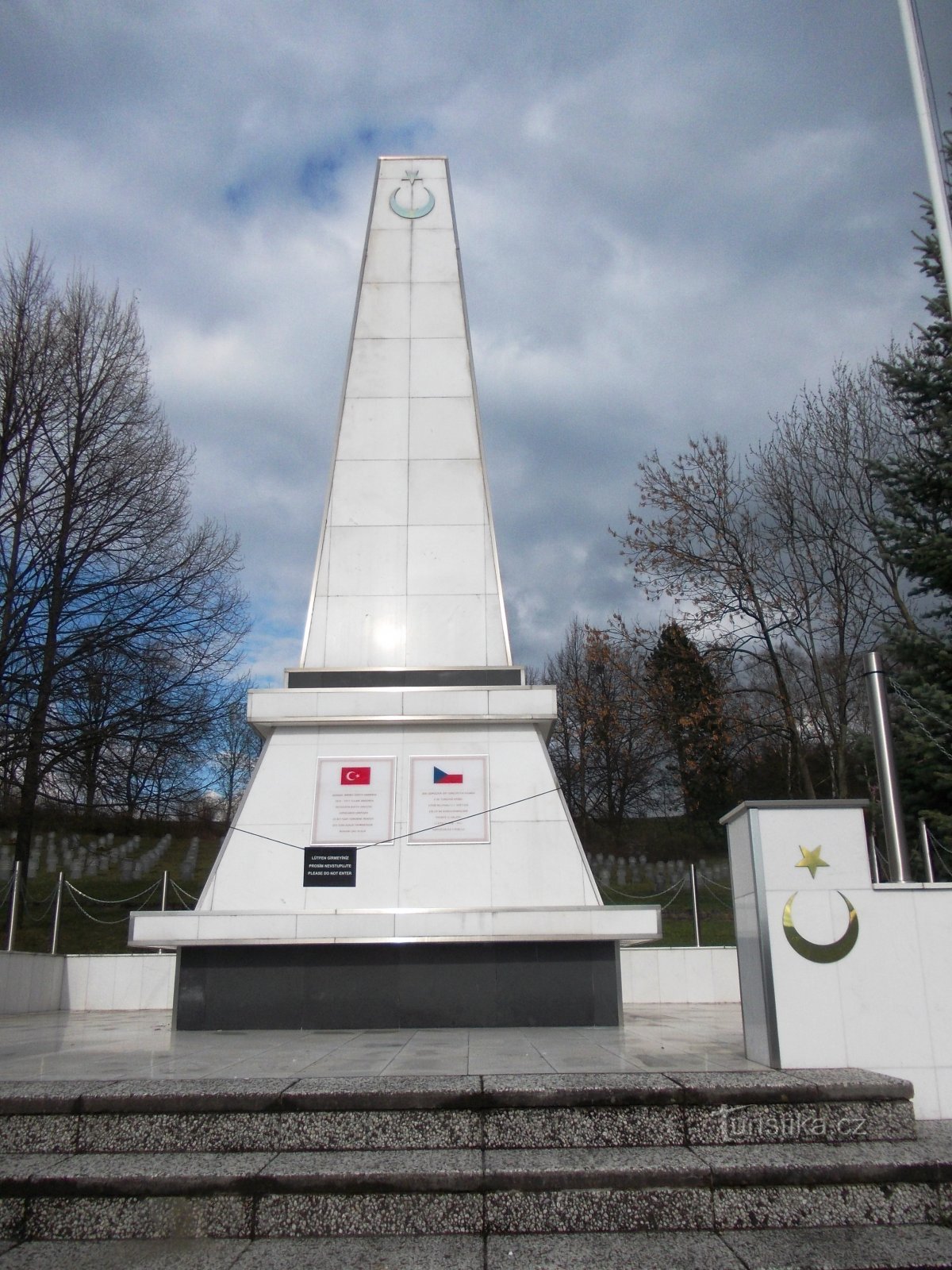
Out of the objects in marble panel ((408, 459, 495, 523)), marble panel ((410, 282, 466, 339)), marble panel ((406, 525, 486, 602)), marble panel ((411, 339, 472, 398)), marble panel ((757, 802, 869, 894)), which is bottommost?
marble panel ((757, 802, 869, 894))

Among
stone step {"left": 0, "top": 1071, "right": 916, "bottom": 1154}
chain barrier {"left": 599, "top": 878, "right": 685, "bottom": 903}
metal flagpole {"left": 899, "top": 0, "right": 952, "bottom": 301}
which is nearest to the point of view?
stone step {"left": 0, "top": 1071, "right": 916, "bottom": 1154}

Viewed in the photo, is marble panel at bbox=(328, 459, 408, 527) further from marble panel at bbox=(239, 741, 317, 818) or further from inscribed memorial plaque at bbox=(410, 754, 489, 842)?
inscribed memorial plaque at bbox=(410, 754, 489, 842)

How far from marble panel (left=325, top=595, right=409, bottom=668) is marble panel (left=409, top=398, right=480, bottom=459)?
178 cm

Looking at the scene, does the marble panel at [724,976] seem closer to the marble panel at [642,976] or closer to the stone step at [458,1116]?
the marble panel at [642,976]

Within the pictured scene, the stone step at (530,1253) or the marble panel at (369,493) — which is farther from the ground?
the marble panel at (369,493)

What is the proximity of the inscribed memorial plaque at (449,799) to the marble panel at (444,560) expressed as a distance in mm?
1846

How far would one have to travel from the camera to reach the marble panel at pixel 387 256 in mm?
10938

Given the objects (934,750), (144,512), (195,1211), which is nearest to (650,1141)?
(195,1211)

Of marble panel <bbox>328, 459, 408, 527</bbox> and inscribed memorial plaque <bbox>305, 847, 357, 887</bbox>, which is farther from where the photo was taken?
marble panel <bbox>328, 459, 408, 527</bbox>

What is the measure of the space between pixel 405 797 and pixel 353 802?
1.60ft

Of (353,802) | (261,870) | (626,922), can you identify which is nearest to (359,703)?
(353,802)

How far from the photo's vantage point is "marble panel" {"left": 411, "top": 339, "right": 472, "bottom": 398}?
10.4 metres

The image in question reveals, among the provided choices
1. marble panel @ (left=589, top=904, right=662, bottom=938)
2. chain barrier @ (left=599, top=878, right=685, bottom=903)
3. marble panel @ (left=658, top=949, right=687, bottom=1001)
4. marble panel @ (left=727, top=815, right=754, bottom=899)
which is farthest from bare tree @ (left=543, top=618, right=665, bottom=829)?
marble panel @ (left=727, top=815, right=754, bottom=899)

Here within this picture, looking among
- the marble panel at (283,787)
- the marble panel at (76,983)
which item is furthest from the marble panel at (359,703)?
the marble panel at (76,983)
